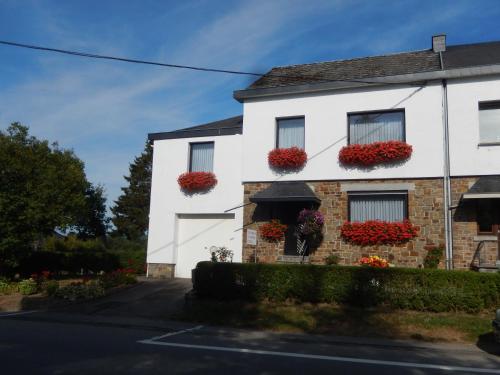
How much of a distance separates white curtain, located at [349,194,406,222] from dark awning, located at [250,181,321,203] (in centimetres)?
120

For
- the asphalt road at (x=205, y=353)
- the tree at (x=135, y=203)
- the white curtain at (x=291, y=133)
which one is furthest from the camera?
the tree at (x=135, y=203)

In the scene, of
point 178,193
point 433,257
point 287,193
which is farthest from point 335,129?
point 178,193

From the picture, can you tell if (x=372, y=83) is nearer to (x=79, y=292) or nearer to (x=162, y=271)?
(x=162, y=271)

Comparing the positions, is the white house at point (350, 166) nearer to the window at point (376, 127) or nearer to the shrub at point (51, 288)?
the window at point (376, 127)

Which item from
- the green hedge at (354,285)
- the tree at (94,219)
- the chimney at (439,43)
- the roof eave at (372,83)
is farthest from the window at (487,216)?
the tree at (94,219)

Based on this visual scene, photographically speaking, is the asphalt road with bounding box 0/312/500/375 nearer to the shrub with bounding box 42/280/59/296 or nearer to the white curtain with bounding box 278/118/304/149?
the shrub with bounding box 42/280/59/296

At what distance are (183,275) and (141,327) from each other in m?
7.80

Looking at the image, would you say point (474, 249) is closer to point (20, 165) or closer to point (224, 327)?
point (224, 327)

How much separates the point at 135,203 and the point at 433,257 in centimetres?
3485

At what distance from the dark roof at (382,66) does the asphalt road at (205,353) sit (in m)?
8.87

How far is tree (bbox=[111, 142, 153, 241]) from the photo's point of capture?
44.2 meters

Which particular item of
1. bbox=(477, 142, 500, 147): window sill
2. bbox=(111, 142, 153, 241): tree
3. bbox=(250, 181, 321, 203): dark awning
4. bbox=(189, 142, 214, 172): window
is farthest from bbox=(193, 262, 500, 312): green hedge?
bbox=(111, 142, 153, 241): tree

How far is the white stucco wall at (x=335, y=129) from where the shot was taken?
1448 cm

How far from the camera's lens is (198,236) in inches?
717
